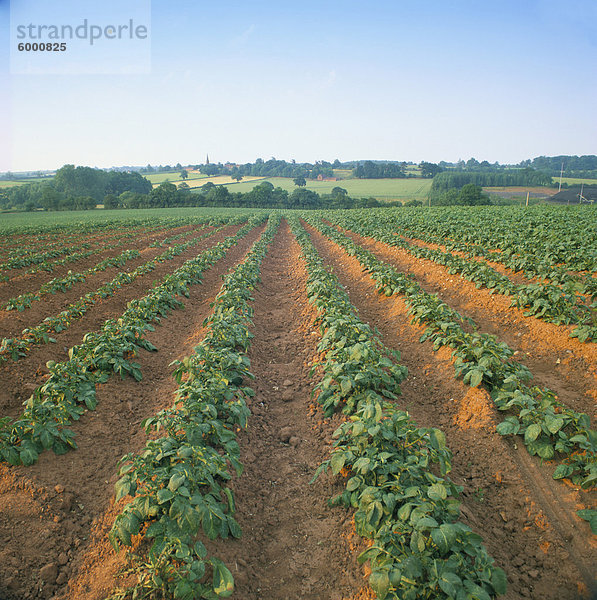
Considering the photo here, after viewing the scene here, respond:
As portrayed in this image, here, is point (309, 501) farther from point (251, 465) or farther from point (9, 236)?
point (9, 236)

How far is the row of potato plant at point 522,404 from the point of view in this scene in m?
3.42

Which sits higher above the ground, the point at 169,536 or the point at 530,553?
the point at 169,536

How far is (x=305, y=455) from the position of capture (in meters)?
4.23

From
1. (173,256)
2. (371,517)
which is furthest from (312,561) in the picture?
(173,256)

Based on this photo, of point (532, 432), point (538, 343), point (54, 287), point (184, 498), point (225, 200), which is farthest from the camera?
point (225, 200)

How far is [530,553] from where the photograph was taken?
9.66 feet

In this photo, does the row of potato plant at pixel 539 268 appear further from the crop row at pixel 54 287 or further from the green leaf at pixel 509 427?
the crop row at pixel 54 287

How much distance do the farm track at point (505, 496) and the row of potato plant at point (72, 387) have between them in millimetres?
4206

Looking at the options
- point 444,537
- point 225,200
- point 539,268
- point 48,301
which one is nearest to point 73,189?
point 225,200

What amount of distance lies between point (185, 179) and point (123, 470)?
409 feet

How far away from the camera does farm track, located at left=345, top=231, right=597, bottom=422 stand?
5141 mm

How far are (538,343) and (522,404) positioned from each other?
9.99 feet

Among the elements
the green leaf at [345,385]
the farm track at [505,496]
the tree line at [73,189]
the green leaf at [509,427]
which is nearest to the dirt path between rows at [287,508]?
the green leaf at [345,385]

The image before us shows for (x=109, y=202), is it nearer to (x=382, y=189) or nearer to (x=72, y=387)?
(x=382, y=189)
